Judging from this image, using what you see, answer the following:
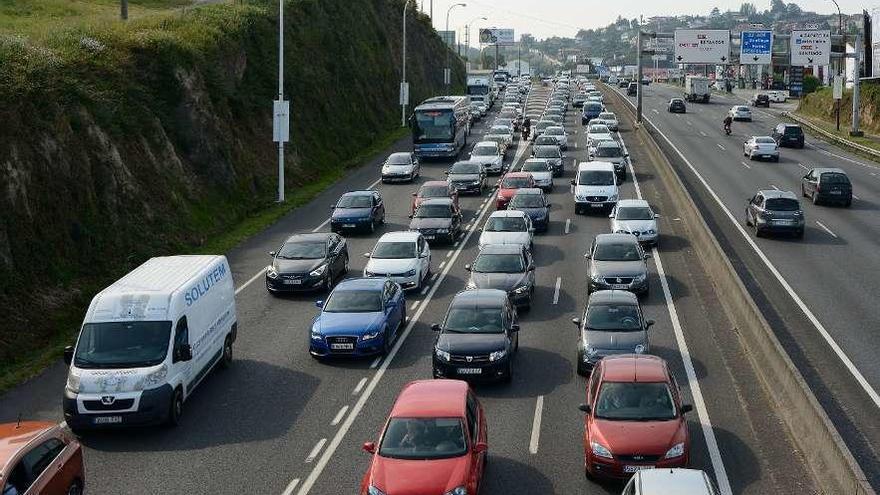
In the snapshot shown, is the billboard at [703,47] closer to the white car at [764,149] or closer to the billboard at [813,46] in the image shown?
the billboard at [813,46]

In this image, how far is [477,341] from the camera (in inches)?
822

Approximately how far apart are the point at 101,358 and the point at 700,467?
10.8 metres

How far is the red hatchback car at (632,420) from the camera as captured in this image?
50.5 feet

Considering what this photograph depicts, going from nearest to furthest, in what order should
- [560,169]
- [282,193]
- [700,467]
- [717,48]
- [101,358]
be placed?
[700,467], [101,358], [282,193], [560,169], [717,48]

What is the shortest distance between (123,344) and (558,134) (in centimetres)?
4952

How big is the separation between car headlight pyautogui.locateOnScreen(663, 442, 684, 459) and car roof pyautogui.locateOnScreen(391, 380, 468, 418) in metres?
3.18

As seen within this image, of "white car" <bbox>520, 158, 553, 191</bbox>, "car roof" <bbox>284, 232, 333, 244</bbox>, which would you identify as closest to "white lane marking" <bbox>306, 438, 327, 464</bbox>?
"car roof" <bbox>284, 232, 333, 244</bbox>

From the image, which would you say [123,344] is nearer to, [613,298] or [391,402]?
[391,402]

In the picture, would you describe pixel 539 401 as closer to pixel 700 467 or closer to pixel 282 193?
pixel 700 467

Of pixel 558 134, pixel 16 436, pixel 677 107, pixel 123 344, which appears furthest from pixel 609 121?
pixel 16 436

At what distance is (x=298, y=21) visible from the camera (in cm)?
6431

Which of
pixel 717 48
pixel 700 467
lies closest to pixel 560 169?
pixel 700 467

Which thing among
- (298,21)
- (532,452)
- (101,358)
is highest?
(298,21)

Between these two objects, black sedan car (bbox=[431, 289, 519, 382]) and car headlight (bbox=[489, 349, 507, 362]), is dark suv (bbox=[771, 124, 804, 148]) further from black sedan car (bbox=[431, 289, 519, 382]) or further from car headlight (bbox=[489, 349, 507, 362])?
car headlight (bbox=[489, 349, 507, 362])
